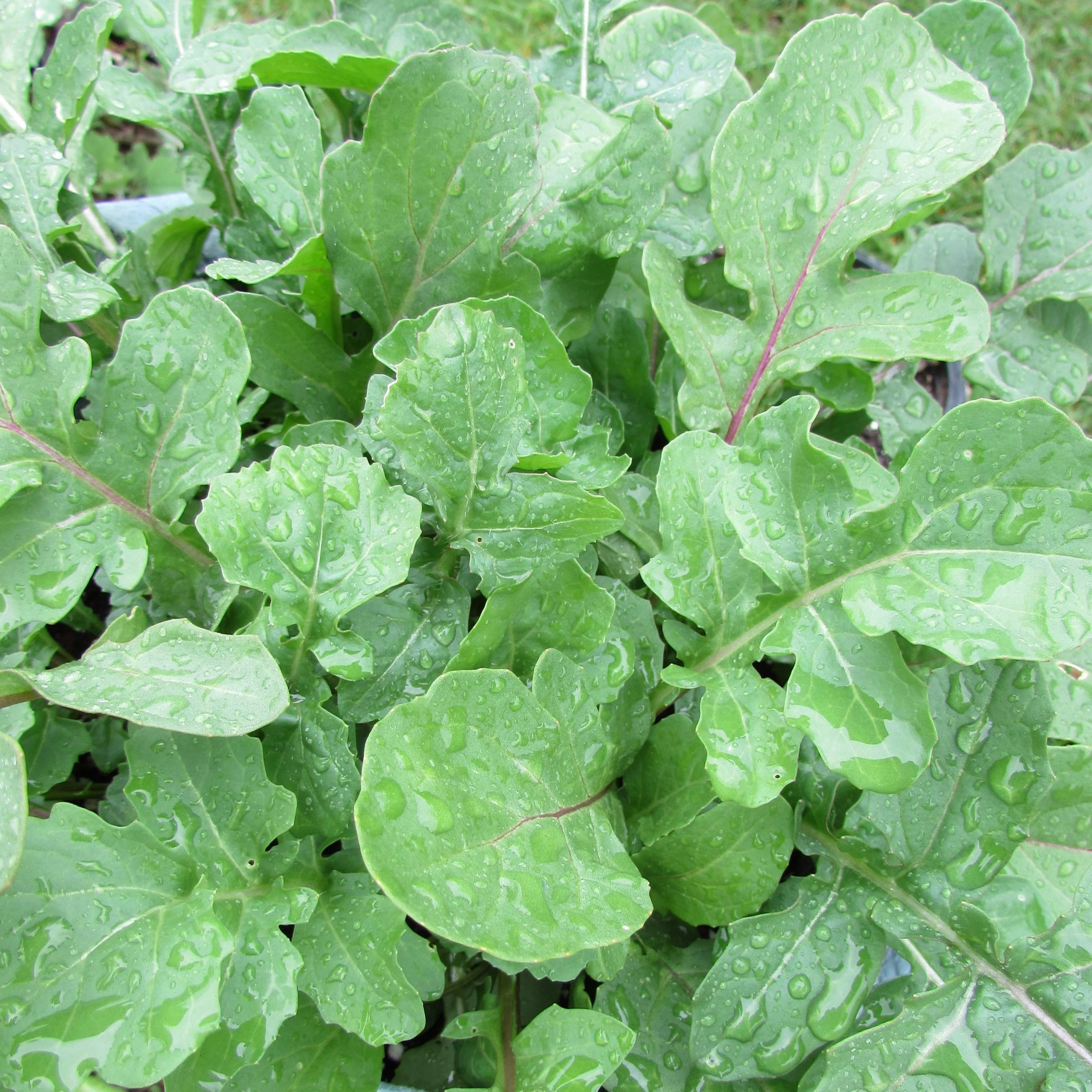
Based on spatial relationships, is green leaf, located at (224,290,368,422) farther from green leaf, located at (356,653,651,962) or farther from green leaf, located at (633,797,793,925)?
green leaf, located at (633,797,793,925)

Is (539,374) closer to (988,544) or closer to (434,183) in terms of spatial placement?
(434,183)

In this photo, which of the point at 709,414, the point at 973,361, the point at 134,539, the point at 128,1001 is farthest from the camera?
the point at 973,361

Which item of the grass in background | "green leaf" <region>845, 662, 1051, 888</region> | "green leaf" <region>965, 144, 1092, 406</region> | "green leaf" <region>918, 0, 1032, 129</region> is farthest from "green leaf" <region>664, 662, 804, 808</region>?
the grass in background

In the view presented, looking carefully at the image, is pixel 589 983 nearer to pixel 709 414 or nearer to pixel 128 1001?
pixel 128 1001

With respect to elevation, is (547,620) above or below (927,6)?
below

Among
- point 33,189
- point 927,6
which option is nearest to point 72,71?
point 33,189

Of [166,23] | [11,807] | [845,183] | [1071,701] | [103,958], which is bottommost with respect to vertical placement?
[1071,701]

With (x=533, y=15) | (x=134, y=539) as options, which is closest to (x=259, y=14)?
(x=533, y=15)
